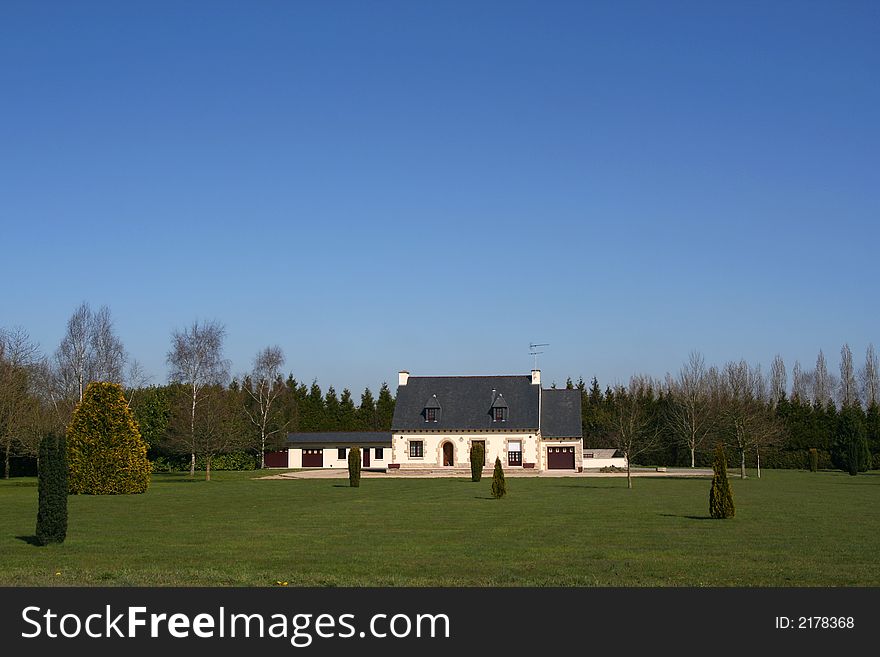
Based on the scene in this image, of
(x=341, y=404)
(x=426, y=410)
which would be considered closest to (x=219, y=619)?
(x=426, y=410)

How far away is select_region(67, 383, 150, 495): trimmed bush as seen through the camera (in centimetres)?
3931

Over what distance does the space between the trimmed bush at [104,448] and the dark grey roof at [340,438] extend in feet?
122

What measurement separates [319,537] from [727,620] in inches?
447

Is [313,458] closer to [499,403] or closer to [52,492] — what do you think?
[499,403]

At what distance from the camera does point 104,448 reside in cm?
3950

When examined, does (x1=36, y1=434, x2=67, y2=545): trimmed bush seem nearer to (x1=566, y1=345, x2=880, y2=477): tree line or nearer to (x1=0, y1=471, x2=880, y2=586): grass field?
(x1=0, y1=471, x2=880, y2=586): grass field

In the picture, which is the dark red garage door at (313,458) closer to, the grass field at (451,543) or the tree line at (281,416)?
the tree line at (281,416)

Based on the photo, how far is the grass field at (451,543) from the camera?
1362 cm

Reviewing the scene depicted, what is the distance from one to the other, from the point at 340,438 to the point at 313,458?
294cm

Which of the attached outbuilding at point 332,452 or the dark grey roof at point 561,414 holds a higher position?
the dark grey roof at point 561,414

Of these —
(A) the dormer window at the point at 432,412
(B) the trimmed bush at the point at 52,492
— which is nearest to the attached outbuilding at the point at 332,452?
(A) the dormer window at the point at 432,412

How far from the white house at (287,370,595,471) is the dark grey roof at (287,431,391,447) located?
4.92 m

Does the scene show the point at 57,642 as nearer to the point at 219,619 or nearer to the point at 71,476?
the point at 219,619

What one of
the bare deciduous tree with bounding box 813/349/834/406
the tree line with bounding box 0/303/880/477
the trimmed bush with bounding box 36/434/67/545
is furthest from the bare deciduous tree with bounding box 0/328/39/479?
the bare deciduous tree with bounding box 813/349/834/406
